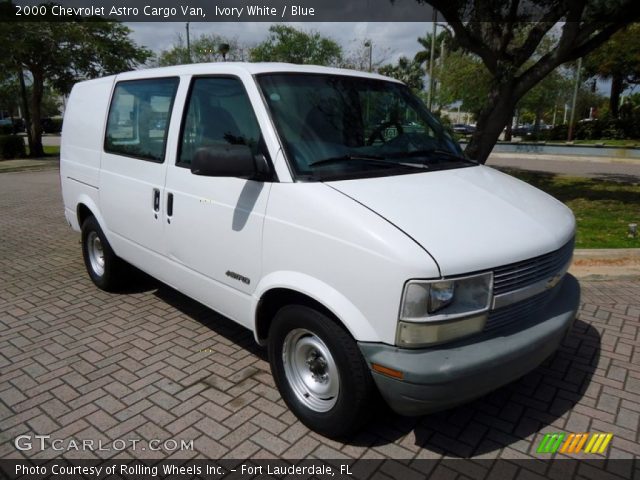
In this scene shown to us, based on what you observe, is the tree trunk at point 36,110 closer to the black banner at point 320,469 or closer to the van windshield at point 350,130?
the van windshield at point 350,130

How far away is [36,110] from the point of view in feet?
72.6

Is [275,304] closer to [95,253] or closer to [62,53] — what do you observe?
[95,253]

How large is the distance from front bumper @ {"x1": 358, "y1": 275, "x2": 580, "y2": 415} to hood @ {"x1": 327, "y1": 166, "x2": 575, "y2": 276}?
1.39 ft

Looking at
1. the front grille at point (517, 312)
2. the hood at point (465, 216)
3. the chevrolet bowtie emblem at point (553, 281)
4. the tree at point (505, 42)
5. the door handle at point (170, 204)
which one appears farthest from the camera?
the tree at point (505, 42)

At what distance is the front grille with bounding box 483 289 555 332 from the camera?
2578mm

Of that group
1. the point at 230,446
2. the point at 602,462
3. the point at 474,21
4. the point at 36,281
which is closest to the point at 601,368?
the point at 602,462

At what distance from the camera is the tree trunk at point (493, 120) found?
34.5 feet

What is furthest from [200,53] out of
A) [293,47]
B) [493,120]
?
[493,120]

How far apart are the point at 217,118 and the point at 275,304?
1416 millimetres

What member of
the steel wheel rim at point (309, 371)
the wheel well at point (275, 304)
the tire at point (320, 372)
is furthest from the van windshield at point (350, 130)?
the steel wheel rim at point (309, 371)

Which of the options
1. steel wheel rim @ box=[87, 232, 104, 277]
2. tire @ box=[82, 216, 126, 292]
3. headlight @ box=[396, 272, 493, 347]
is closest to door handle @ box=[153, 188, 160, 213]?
tire @ box=[82, 216, 126, 292]

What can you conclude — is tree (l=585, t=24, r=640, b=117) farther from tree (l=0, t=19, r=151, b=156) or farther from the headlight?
tree (l=0, t=19, r=151, b=156)

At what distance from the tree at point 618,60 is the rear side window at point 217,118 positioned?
17163 mm

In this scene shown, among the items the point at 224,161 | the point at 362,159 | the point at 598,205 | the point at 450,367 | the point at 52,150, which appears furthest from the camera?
the point at 52,150
